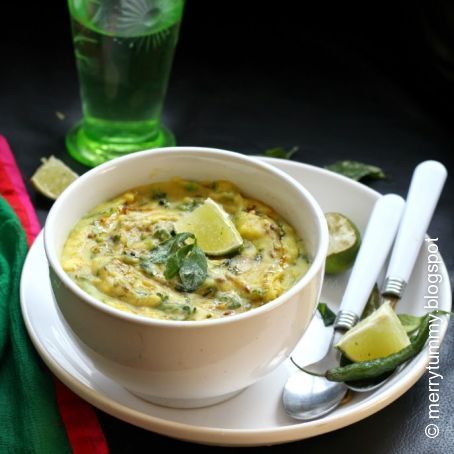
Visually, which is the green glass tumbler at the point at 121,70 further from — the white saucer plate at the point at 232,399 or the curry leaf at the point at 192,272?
the curry leaf at the point at 192,272

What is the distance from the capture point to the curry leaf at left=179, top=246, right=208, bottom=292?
1.79m

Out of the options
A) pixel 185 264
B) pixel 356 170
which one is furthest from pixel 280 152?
pixel 185 264

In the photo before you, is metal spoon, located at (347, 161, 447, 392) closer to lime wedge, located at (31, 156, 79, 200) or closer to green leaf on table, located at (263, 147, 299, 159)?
green leaf on table, located at (263, 147, 299, 159)

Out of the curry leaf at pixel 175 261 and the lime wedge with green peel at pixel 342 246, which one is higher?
the curry leaf at pixel 175 261

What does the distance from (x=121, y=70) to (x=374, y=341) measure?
116 centimetres

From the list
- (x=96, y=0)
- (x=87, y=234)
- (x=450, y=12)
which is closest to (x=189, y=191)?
(x=87, y=234)

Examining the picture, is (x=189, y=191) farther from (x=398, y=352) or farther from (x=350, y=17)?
(x=350, y=17)

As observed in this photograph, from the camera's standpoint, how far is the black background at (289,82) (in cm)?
290

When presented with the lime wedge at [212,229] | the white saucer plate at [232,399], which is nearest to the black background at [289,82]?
the white saucer plate at [232,399]

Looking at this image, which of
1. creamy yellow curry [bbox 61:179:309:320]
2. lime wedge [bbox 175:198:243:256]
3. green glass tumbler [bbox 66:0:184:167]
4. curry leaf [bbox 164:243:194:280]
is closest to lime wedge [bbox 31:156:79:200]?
green glass tumbler [bbox 66:0:184:167]

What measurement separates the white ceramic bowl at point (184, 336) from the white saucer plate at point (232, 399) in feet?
0.15

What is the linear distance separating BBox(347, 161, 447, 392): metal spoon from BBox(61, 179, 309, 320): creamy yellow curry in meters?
0.27

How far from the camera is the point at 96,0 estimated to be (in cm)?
254

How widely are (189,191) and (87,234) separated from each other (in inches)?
11.0
